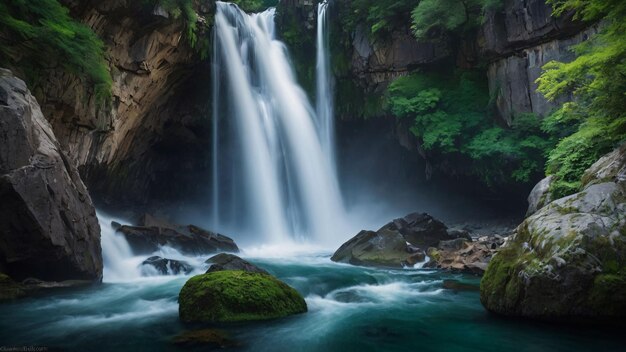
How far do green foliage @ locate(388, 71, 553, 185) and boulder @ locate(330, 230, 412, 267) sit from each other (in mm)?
6880

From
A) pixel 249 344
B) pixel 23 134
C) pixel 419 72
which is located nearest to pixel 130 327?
pixel 249 344

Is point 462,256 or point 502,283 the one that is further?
point 462,256

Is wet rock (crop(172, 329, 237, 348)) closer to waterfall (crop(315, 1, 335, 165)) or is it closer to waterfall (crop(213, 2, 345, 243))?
waterfall (crop(213, 2, 345, 243))

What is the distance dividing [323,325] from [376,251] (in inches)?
315

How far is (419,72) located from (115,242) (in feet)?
55.6

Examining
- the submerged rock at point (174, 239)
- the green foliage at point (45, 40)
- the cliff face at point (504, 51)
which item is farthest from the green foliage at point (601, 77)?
the submerged rock at point (174, 239)

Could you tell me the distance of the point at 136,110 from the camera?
18469 mm

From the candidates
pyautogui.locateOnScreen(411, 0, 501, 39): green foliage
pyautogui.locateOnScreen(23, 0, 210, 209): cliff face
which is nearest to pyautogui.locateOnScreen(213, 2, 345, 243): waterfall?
pyautogui.locateOnScreen(23, 0, 210, 209): cliff face

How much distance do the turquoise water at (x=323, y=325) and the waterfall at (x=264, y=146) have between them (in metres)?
12.8

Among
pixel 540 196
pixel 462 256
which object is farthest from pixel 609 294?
pixel 462 256

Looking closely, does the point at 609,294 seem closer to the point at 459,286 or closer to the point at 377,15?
the point at 459,286

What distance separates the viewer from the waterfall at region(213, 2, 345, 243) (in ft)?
75.4

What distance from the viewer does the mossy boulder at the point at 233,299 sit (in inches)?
278

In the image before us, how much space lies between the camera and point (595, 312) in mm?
6109
